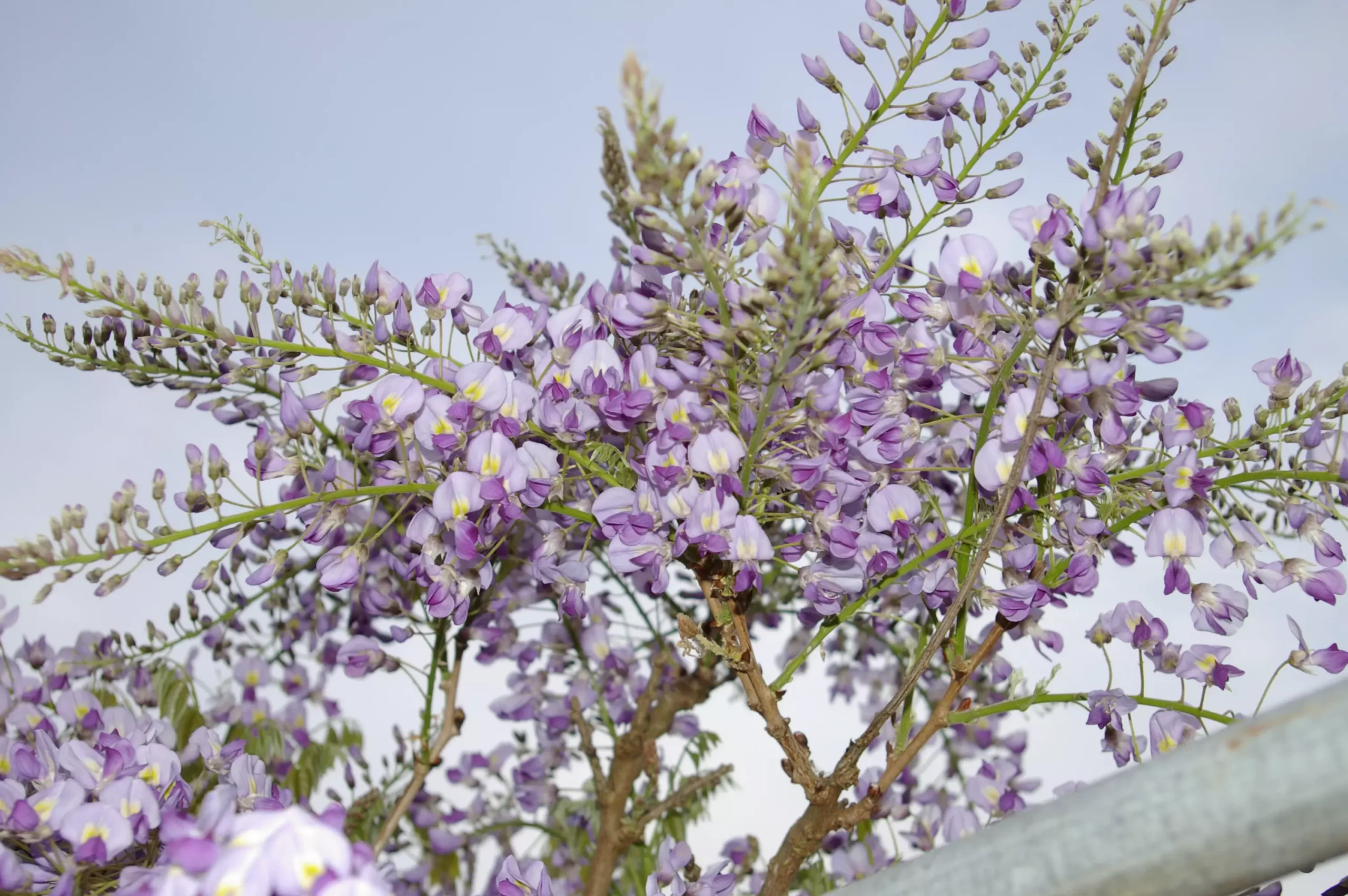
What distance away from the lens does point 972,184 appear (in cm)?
116

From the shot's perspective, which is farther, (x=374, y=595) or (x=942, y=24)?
(x=374, y=595)

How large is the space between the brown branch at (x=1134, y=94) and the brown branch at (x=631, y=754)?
0.74 meters

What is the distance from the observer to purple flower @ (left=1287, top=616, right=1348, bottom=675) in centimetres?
109

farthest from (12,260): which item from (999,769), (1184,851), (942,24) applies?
(999,769)

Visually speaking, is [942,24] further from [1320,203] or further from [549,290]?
[549,290]

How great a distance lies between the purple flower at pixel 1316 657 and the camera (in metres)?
1.09

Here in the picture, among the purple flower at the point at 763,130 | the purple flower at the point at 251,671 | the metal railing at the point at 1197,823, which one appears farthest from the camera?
the purple flower at the point at 251,671

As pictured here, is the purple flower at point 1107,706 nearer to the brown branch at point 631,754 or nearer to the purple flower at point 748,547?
the purple flower at point 748,547

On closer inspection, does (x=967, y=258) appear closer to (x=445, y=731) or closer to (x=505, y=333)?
(x=505, y=333)

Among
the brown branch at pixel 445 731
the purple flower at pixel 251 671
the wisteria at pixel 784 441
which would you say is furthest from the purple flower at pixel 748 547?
the purple flower at pixel 251 671

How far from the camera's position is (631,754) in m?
1.53

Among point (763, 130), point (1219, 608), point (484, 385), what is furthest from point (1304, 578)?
point (484, 385)

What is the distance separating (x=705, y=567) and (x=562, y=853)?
1.02 metres

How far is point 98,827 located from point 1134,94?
1031 millimetres
